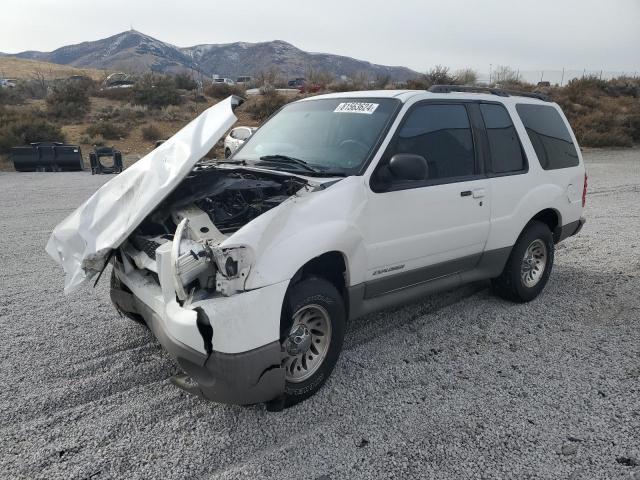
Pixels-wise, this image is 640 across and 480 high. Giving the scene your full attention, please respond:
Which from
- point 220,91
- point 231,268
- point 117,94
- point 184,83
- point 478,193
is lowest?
point 231,268

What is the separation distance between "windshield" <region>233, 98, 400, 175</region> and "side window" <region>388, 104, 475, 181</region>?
20cm

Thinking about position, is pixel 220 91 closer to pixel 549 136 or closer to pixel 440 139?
pixel 549 136

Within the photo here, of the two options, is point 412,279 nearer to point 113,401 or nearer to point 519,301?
point 519,301

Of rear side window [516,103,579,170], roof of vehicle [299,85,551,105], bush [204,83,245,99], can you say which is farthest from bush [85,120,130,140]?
rear side window [516,103,579,170]

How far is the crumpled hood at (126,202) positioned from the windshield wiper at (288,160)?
549mm

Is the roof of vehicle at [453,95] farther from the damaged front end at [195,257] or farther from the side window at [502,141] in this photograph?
the damaged front end at [195,257]

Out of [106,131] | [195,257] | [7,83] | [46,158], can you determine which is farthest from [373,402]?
[7,83]

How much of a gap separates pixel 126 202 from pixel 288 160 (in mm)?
1284

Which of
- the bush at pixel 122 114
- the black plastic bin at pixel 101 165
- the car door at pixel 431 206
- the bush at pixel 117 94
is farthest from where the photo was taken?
the bush at pixel 117 94

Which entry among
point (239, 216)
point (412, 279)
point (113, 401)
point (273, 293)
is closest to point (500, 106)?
point (412, 279)

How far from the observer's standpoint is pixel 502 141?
4.55 meters

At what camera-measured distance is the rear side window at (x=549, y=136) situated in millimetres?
4871

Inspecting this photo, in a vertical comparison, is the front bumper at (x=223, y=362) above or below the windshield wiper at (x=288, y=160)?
below

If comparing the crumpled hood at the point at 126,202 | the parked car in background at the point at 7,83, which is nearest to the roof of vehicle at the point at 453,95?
the crumpled hood at the point at 126,202
